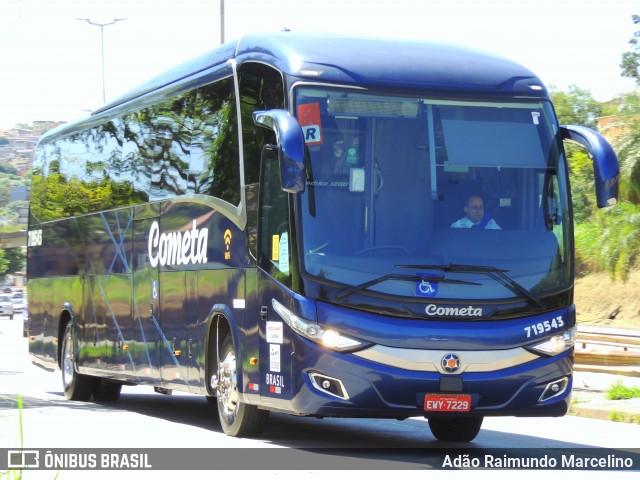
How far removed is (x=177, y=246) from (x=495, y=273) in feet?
16.0

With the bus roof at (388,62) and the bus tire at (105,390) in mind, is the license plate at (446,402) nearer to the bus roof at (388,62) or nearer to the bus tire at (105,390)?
the bus roof at (388,62)

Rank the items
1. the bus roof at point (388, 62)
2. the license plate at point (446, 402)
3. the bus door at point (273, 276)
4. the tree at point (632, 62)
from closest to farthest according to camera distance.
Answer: the license plate at point (446, 402) < the bus door at point (273, 276) < the bus roof at point (388, 62) < the tree at point (632, 62)

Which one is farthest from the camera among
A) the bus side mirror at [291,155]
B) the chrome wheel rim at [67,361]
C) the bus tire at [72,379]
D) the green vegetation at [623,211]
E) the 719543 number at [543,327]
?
the green vegetation at [623,211]

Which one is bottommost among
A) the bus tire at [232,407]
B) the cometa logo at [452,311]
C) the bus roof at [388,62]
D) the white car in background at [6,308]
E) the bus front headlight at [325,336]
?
the white car in background at [6,308]

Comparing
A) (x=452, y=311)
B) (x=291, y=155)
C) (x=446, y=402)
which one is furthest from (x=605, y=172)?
(x=291, y=155)

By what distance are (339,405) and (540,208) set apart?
2.57 metres

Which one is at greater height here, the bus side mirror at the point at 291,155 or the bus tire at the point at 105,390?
the bus side mirror at the point at 291,155

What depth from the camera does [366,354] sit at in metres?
11.6

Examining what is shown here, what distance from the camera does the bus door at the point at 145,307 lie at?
54.0 feet

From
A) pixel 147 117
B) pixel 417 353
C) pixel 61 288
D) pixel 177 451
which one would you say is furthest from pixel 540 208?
pixel 61 288

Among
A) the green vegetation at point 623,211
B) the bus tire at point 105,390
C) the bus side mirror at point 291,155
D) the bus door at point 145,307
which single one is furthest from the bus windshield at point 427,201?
the green vegetation at point 623,211

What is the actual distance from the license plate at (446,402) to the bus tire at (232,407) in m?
2.25

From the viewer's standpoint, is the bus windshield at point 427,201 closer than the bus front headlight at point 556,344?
Yes

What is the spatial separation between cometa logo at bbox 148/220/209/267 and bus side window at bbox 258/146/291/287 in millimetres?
1889
